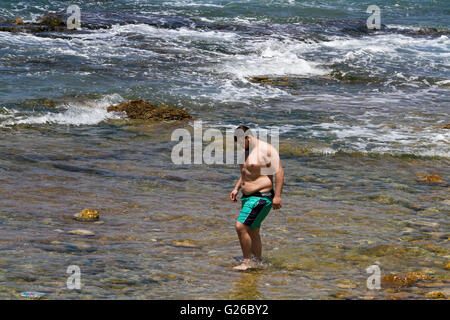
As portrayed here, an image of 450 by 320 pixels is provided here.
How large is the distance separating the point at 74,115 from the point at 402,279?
9.61 metres

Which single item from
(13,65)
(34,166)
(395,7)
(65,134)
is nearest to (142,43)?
(13,65)

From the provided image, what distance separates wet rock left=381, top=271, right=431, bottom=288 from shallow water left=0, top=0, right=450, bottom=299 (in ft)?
0.63

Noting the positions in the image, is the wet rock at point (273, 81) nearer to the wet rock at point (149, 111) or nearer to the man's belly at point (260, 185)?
the wet rock at point (149, 111)

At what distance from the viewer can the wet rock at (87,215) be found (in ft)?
27.8

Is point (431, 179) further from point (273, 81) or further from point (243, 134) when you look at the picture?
point (273, 81)

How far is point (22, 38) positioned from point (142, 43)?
4.03m

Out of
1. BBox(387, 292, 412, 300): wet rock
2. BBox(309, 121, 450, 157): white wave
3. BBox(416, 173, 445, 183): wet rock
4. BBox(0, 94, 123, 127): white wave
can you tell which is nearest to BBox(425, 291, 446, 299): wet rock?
BBox(387, 292, 412, 300): wet rock

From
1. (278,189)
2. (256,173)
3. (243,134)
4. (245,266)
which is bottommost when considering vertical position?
(245,266)

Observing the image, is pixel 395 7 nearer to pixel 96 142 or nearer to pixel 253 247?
pixel 96 142

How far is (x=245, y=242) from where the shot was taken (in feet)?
23.6

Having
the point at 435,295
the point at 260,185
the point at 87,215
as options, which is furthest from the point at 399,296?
the point at 87,215

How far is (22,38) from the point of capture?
74.3ft

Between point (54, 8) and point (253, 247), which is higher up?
point (54, 8)

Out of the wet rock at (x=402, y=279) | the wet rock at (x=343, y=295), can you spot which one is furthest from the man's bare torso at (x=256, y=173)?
the wet rock at (x=402, y=279)
